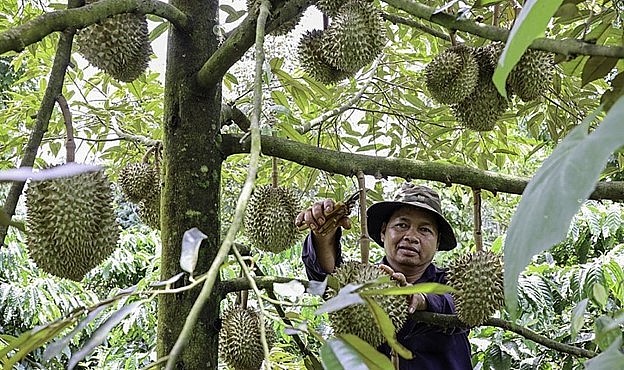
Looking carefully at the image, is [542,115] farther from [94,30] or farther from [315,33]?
[94,30]

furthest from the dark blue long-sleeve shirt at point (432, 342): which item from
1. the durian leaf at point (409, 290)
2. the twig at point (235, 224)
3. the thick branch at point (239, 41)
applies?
the durian leaf at point (409, 290)

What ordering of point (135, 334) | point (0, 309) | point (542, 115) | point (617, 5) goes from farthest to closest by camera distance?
point (0, 309), point (135, 334), point (542, 115), point (617, 5)

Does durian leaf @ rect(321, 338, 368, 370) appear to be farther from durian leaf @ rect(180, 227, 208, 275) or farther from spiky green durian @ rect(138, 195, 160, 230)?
spiky green durian @ rect(138, 195, 160, 230)

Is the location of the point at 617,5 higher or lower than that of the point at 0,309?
higher

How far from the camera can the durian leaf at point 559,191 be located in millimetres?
242

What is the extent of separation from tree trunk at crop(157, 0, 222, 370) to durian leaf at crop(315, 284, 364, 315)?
64cm

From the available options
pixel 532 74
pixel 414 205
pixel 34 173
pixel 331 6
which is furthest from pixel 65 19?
pixel 414 205

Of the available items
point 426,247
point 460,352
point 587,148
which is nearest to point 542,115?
point 426,247

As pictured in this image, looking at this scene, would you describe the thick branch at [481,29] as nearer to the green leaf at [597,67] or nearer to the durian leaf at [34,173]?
the green leaf at [597,67]

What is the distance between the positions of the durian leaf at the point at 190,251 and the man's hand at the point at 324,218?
0.74 m

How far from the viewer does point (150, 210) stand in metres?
1.51

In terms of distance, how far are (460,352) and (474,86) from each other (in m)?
0.66

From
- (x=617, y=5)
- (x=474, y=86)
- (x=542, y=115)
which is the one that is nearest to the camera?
(x=617, y=5)

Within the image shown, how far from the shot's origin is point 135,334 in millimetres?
3311
